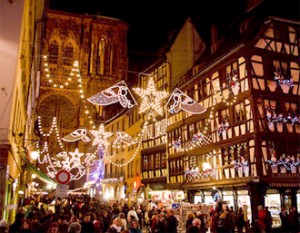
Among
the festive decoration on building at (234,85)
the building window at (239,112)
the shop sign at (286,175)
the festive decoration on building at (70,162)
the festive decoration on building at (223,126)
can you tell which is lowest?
the shop sign at (286,175)

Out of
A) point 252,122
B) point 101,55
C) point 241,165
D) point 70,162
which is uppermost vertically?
point 101,55

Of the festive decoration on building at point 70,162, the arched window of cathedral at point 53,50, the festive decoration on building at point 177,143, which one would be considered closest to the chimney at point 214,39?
the festive decoration on building at point 177,143

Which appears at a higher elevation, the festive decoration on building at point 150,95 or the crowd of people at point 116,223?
the festive decoration on building at point 150,95

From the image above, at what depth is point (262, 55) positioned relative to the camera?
18594mm

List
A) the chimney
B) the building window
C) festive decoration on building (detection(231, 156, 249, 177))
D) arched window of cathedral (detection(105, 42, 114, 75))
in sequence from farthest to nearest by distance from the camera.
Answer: arched window of cathedral (detection(105, 42, 114, 75)) < the chimney < the building window < festive decoration on building (detection(231, 156, 249, 177))

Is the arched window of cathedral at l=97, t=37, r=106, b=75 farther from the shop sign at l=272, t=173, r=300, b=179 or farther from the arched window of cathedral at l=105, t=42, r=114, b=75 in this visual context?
the shop sign at l=272, t=173, r=300, b=179

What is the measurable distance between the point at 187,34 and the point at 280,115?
39.6 feet

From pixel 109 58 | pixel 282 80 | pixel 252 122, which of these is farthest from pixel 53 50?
pixel 252 122

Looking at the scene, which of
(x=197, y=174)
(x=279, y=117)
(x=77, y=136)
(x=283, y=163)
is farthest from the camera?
(x=197, y=174)

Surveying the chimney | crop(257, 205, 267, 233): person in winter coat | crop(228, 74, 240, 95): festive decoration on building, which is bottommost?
crop(257, 205, 267, 233): person in winter coat

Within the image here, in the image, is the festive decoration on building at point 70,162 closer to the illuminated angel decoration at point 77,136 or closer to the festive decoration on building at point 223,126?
the illuminated angel decoration at point 77,136

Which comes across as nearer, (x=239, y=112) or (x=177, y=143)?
(x=239, y=112)

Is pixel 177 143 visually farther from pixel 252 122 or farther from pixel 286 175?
pixel 286 175

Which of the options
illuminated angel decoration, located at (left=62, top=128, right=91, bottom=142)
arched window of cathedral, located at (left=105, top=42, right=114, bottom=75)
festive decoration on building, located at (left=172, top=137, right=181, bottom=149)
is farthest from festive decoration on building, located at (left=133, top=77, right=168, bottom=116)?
arched window of cathedral, located at (left=105, top=42, right=114, bottom=75)
